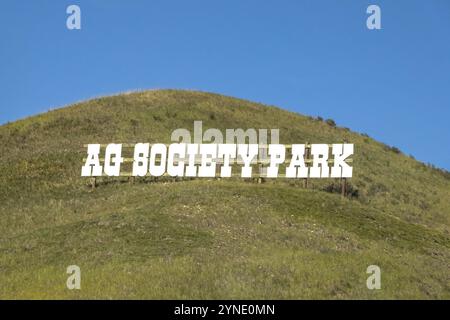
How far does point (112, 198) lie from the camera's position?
4138 centimetres

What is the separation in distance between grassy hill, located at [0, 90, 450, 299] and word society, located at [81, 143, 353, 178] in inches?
51.0

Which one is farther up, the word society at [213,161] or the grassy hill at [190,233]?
the word society at [213,161]

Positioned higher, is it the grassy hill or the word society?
the word society

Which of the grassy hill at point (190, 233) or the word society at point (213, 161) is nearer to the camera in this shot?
the grassy hill at point (190, 233)

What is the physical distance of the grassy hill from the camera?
2438 centimetres

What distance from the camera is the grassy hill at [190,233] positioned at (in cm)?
2438

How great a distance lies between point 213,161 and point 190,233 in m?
17.0

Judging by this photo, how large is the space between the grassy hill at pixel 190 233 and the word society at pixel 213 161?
1294 mm

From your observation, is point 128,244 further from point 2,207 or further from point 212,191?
point 2,207

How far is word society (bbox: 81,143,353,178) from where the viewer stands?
46.8 meters

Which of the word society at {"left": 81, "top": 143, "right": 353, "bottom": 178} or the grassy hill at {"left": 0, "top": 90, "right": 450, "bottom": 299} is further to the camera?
the word society at {"left": 81, "top": 143, "right": 353, "bottom": 178}

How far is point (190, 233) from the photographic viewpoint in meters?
30.9

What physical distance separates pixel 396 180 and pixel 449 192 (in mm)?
5460
